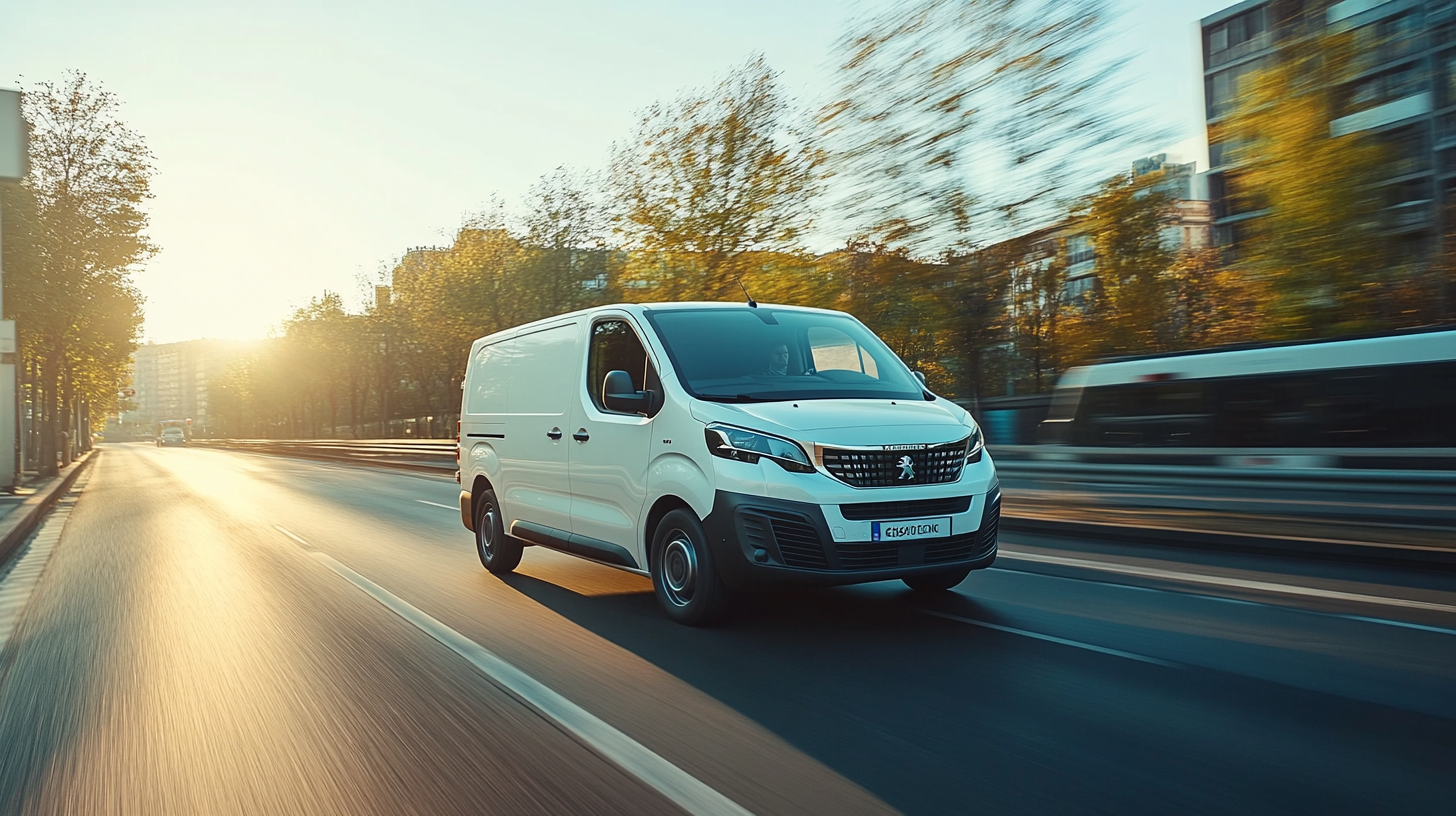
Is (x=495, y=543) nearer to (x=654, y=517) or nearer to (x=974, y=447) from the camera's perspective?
(x=654, y=517)

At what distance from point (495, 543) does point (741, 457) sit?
3602 mm

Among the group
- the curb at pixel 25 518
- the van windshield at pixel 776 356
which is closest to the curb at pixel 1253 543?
the van windshield at pixel 776 356

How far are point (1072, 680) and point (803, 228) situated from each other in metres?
18.9

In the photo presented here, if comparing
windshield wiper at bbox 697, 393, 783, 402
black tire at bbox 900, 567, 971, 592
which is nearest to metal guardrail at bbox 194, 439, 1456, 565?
black tire at bbox 900, 567, 971, 592

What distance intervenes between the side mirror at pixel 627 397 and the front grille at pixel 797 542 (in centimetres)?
120

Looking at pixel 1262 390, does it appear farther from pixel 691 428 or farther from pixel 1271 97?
pixel 1271 97

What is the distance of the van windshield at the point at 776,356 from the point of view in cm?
656

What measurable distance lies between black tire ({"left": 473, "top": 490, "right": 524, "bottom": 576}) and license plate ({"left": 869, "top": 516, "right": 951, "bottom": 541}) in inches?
146

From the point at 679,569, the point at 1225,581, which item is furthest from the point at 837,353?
the point at 1225,581

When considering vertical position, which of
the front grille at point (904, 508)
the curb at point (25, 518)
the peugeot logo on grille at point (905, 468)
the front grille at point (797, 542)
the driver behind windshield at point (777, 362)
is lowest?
the curb at point (25, 518)

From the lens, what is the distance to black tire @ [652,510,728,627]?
20.1 feet

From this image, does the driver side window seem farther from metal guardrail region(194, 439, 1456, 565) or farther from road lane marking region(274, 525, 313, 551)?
road lane marking region(274, 525, 313, 551)

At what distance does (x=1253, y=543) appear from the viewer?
938 cm

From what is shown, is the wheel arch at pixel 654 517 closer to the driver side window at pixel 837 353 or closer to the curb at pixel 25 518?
the driver side window at pixel 837 353
